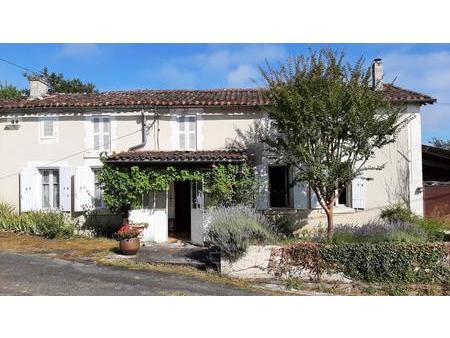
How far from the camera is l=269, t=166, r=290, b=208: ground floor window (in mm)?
14391

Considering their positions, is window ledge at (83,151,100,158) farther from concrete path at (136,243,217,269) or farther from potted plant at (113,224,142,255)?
potted plant at (113,224,142,255)

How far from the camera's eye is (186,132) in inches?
582

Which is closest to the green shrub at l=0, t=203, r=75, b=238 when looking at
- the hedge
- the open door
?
the open door

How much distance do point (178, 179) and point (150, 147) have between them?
2.52 m

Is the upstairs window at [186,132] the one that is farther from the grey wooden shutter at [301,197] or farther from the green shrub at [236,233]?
the green shrub at [236,233]

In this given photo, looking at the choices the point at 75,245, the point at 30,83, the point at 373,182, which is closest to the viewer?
the point at 75,245

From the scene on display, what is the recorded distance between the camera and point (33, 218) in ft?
46.9

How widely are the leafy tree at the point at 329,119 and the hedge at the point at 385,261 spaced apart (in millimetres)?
1535

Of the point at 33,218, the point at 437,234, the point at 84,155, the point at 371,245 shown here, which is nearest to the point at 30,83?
the point at 84,155

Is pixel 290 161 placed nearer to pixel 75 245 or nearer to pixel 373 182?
pixel 373 182

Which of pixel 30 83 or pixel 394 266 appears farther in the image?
pixel 30 83

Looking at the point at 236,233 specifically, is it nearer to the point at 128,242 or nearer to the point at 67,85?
the point at 128,242

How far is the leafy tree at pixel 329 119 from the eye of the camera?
10.3 m

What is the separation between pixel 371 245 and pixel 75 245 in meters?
8.71
